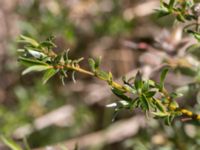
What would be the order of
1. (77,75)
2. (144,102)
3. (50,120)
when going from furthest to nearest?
(77,75), (50,120), (144,102)

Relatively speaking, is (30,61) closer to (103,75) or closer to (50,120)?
(103,75)

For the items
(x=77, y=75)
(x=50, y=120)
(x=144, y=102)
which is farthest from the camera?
(x=77, y=75)

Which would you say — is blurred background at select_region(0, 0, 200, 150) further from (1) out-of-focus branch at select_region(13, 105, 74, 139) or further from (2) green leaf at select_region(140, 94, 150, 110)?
(2) green leaf at select_region(140, 94, 150, 110)

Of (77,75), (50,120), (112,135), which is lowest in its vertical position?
(112,135)

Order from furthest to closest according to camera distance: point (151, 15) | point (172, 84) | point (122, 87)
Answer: point (151, 15) → point (172, 84) → point (122, 87)

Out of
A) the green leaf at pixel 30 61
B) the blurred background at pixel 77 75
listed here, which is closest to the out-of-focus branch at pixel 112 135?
the blurred background at pixel 77 75

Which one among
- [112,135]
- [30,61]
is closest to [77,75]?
[112,135]

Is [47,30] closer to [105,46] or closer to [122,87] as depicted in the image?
[105,46]

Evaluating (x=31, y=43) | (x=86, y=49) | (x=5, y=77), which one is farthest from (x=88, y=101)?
(x=31, y=43)
